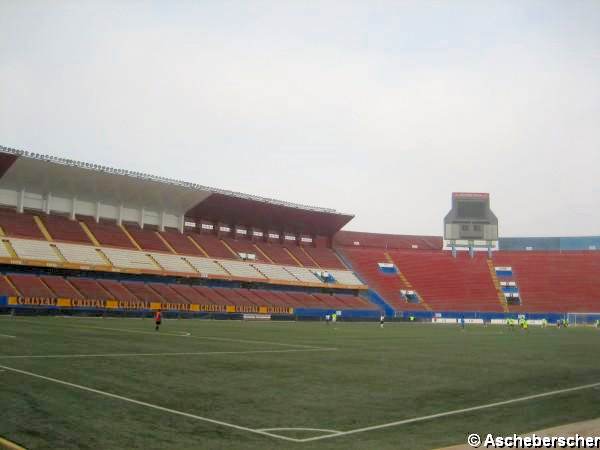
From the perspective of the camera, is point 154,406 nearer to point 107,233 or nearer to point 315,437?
point 315,437

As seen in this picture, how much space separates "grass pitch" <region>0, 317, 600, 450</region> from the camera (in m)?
9.09

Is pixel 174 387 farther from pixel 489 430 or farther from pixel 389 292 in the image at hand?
pixel 389 292

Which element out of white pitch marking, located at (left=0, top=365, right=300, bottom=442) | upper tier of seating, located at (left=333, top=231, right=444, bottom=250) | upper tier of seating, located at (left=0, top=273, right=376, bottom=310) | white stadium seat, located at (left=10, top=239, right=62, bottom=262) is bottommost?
white pitch marking, located at (left=0, top=365, right=300, bottom=442)

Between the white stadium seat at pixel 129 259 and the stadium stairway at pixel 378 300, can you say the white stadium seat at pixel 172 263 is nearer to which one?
the white stadium seat at pixel 129 259

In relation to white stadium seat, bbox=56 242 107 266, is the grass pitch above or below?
below

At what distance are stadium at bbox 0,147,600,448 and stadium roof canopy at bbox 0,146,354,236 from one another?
1.00ft

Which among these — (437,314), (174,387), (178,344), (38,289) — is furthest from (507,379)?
(437,314)

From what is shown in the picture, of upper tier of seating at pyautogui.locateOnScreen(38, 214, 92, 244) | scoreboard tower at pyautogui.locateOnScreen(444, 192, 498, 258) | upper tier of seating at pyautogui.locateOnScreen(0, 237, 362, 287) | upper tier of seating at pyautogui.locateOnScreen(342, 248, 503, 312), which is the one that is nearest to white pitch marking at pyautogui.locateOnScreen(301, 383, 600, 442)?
upper tier of seating at pyautogui.locateOnScreen(0, 237, 362, 287)

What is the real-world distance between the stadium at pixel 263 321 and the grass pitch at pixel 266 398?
2.9 inches

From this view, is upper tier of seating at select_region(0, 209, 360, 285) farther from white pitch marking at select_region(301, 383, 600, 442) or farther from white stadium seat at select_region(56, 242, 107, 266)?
white pitch marking at select_region(301, 383, 600, 442)

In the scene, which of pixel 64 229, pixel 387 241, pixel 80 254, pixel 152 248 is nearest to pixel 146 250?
pixel 152 248

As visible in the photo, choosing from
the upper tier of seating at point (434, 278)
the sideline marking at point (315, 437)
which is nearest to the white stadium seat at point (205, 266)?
the upper tier of seating at point (434, 278)

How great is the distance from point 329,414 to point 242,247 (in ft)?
260

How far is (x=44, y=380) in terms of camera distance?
45.6ft
